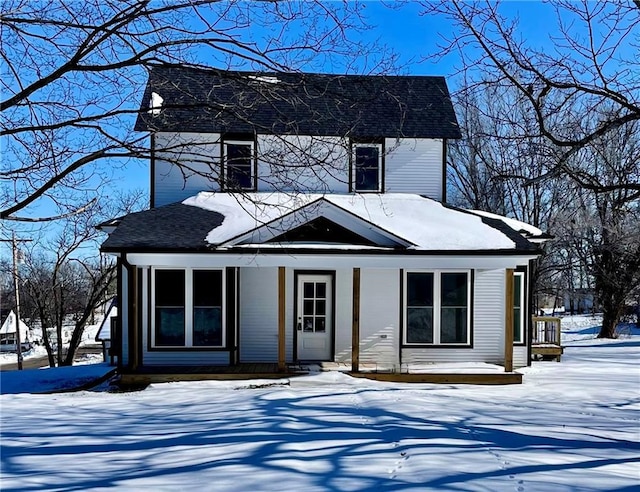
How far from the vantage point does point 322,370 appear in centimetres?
1195

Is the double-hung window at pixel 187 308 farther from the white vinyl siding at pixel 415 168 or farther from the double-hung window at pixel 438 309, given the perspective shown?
Answer: the white vinyl siding at pixel 415 168

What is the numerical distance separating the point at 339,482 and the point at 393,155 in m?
11.6

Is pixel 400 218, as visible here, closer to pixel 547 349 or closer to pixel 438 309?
pixel 438 309

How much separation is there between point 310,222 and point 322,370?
3.25m

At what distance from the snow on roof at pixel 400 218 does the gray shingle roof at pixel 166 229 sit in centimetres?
28

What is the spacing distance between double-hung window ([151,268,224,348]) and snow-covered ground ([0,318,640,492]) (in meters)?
2.11

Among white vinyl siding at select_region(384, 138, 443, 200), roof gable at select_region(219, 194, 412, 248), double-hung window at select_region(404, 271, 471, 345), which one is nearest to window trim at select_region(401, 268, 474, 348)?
double-hung window at select_region(404, 271, 471, 345)

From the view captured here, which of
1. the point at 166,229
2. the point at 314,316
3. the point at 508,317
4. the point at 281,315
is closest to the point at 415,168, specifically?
the point at 314,316

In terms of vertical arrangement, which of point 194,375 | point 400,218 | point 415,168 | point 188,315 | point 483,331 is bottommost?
point 194,375

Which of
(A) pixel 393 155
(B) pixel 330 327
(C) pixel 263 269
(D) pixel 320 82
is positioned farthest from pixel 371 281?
(D) pixel 320 82

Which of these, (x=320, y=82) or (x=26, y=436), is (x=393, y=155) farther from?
(x=26, y=436)

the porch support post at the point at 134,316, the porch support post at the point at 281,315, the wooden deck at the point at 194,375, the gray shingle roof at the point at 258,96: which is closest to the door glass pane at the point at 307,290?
the porch support post at the point at 281,315

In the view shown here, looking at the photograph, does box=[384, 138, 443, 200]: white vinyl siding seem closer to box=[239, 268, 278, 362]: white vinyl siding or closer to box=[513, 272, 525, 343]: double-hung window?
box=[513, 272, 525, 343]: double-hung window

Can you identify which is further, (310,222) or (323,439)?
(310,222)
